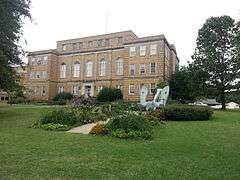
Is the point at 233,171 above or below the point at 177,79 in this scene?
below

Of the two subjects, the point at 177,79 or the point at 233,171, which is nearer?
the point at 233,171

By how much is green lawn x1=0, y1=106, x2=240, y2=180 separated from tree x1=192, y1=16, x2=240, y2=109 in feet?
99.2

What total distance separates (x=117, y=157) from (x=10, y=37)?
56.1ft

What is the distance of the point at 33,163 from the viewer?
10.2m

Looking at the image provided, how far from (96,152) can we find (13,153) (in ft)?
8.72

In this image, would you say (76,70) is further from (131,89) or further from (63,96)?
(131,89)

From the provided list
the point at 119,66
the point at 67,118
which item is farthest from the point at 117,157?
the point at 119,66

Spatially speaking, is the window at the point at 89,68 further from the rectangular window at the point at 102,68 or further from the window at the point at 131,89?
the window at the point at 131,89

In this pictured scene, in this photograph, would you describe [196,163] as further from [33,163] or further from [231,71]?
[231,71]

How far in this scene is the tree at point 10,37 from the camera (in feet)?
77.7

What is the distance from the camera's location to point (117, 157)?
1128 cm

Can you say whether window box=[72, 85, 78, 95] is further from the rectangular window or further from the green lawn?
the green lawn

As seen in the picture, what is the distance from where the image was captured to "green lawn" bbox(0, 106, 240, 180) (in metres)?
9.23

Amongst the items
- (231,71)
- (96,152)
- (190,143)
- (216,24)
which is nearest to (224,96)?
(231,71)
